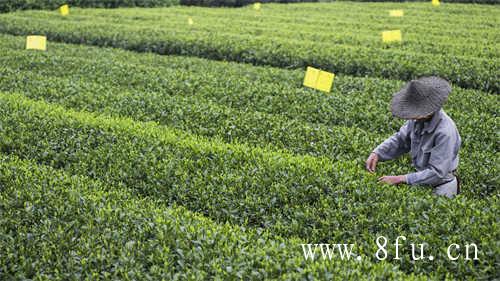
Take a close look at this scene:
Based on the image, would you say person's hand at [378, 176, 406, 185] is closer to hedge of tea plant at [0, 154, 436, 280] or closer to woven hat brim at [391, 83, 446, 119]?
woven hat brim at [391, 83, 446, 119]

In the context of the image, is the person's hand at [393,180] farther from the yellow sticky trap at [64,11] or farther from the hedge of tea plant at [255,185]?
the yellow sticky trap at [64,11]

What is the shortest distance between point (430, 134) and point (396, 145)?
20.9 inches

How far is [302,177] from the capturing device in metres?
5.29

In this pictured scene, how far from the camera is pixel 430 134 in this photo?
4906 millimetres

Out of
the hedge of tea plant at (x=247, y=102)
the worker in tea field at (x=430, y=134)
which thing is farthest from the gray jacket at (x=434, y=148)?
the hedge of tea plant at (x=247, y=102)

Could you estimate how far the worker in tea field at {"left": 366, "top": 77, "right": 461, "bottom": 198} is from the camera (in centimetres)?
475

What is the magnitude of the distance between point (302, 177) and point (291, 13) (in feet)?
46.2

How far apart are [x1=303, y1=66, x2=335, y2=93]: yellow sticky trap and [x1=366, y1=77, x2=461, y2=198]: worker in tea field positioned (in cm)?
320

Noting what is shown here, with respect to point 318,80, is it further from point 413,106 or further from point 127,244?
point 127,244

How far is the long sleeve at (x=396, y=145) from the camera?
5328 mm

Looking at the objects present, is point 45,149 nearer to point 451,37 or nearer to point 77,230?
point 77,230

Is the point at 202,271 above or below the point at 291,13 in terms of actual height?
below

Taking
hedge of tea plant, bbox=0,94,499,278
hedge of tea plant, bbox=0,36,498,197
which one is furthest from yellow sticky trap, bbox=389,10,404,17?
hedge of tea plant, bbox=0,94,499,278

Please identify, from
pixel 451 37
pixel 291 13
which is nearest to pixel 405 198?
pixel 451 37
